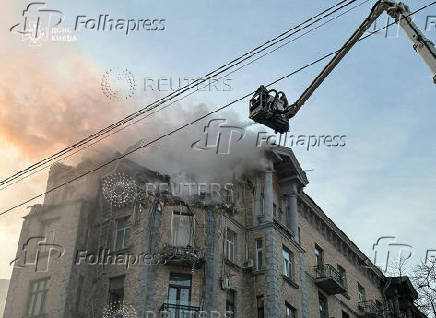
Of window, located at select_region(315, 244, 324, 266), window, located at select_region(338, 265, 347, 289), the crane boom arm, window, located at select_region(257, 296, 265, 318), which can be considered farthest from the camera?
window, located at select_region(338, 265, 347, 289)

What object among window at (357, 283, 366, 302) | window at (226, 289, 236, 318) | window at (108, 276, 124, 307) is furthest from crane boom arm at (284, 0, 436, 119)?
window at (357, 283, 366, 302)

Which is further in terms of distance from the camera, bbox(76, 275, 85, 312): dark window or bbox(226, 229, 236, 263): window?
bbox(226, 229, 236, 263): window

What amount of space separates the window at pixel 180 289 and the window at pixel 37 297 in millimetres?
5826

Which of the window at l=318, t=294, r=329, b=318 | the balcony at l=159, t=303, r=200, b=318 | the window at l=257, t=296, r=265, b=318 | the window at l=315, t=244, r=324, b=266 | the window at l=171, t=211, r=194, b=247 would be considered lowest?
the balcony at l=159, t=303, r=200, b=318

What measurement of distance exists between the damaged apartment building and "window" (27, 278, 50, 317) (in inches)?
1.9

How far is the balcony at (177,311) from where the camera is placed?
2347 cm

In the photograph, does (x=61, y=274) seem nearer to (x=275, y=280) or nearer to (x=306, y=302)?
(x=275, y=280)

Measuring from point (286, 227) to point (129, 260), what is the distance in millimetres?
8079

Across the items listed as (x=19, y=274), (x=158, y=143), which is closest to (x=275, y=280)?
(x=158, y=143)

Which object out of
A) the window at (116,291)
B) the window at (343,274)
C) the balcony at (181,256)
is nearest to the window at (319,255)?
the window at (343,274)

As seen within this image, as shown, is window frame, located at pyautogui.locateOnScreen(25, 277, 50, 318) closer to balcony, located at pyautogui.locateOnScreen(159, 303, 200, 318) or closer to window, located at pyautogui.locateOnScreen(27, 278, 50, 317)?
window, located at pyautogui.locateOnScreen(27, 278, 50, 317)

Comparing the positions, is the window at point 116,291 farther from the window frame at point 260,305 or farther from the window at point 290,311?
the window at point 290,311

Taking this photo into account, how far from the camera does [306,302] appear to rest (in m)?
28.5

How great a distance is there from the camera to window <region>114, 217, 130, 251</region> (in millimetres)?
26297
